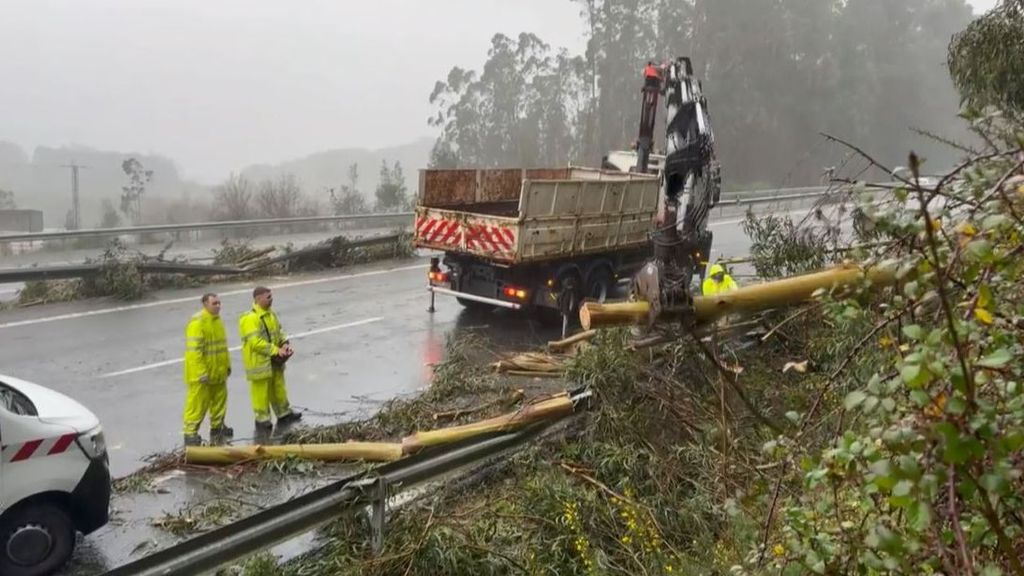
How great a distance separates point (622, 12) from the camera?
45.9m

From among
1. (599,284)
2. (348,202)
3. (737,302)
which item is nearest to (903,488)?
(737,302)

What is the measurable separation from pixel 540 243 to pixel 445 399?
14.7 feet

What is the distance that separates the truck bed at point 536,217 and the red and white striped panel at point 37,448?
24.5 feet

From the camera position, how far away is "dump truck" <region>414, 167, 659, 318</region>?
12.8 meters

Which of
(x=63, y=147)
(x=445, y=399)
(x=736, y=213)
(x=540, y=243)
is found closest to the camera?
(x=445, y=399)

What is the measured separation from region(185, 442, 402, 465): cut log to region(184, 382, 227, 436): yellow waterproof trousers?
1230mm

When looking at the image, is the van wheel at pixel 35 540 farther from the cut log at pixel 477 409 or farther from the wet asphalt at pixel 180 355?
the cut log at pixel 477 409

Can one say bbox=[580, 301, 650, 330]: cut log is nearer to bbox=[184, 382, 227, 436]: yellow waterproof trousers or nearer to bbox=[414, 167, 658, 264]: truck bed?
bbox=[184, 382, 227, 436]: yellow waterproof trousers

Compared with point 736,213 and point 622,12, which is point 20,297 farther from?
point 622,12

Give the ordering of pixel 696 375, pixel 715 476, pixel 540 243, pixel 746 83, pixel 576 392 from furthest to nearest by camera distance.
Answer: pixel 746 83, pixel 540 243, pixel 696 375, pixel 576 392, pixel 715 476

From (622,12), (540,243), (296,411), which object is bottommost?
(296,411)

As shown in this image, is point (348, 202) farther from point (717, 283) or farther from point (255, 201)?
point (717, 283)

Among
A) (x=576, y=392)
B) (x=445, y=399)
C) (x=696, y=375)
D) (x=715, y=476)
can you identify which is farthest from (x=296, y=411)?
(x=715, y=476)

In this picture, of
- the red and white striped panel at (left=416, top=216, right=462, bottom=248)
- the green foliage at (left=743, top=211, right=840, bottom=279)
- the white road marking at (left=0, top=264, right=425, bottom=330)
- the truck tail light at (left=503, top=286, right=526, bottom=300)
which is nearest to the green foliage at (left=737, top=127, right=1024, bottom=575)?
the green foliage at (left=743, top=211, right=840, bottom=279)
